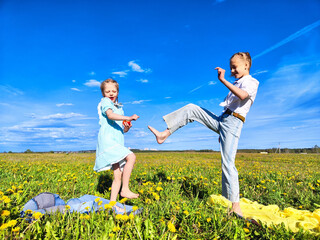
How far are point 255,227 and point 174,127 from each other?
6.25 feet

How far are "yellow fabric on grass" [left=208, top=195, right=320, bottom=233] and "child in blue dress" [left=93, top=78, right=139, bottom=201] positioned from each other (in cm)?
156

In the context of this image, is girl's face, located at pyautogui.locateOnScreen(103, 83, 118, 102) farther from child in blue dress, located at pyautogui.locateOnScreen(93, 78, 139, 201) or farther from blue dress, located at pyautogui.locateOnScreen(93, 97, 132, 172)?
blue dress, located at pyautogui.locateOnScreen(93, 97, 132, 172)

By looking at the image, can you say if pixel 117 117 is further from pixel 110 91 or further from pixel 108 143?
pixel 110 91

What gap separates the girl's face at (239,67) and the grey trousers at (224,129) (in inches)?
30.0

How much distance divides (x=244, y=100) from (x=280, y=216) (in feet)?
6.35

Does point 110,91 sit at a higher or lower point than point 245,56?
lower

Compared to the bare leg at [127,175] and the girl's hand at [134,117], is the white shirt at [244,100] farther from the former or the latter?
the bare leg at [127,175]

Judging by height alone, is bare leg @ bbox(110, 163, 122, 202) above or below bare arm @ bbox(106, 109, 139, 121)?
below

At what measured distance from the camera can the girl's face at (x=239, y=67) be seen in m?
3.79

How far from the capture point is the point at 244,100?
3662mm

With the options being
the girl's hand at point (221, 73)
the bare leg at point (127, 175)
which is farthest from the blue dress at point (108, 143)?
the girl's hand at point (221, 73)

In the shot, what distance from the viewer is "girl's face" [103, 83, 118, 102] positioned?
4.16m

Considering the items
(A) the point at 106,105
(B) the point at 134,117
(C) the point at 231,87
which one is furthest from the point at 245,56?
(A) the point at 106,105

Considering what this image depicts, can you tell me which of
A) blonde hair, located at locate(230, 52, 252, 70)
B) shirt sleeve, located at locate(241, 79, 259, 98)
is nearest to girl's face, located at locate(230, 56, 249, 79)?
blonde hair, located at locate(230, 52, 252, 70)
